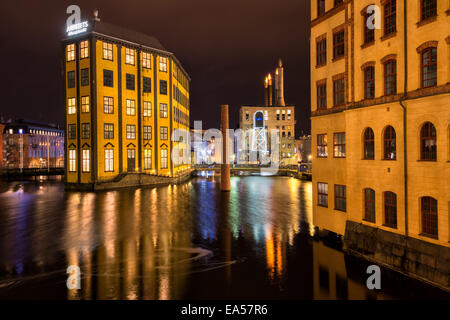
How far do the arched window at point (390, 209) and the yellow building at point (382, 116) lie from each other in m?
0.05

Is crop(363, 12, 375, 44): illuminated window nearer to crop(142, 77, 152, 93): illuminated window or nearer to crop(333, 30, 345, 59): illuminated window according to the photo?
crop(333, 30, 345, 59): illuminated window

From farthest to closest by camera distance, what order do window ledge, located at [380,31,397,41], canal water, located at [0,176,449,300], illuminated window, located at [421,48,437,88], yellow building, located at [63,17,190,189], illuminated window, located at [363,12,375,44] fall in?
yellow building, located at [63,17,190,189], illuminated window, located at [363,12,375,44], window ledge, located at [380,31,397,41], illuminated window, located at [421,48,437,88], canal water, located at [0,176,449,300]

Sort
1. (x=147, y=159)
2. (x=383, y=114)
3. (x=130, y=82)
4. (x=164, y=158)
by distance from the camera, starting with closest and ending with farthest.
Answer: (x=383, y=114) < (x=130, y=82) < (x=147, y=159) < (x=164, y=158)

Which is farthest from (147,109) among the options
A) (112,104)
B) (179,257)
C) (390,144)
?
(390,144)

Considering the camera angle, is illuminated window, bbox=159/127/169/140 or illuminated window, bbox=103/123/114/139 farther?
illuminated window, bbox=159/127/169/140

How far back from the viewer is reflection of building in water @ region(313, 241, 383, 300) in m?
12.9

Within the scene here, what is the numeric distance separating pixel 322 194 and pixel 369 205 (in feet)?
13.6

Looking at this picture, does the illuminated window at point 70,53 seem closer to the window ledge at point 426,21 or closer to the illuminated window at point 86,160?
the illuminated window at point 86,160

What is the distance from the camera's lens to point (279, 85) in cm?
12625

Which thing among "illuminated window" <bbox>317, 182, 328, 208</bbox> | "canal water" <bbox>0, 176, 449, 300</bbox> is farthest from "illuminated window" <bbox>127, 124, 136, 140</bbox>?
"illuminated window" <bbox>317, 182, 328, 208</bbox>

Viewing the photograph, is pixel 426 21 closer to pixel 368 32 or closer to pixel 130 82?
pixel 368 32

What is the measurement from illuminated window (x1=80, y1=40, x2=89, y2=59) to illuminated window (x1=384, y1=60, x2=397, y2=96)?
44393mm

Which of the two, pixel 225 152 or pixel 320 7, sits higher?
pixel 320 7

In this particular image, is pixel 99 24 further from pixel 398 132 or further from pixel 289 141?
pixel 289 141
